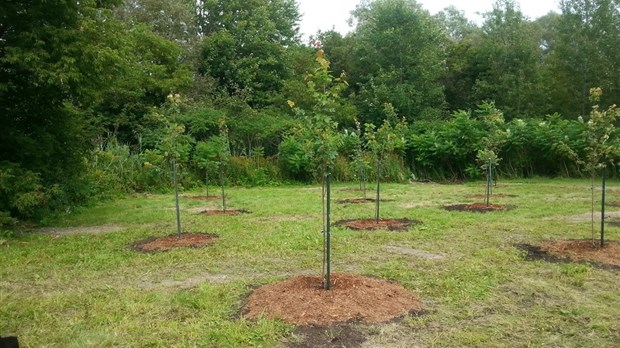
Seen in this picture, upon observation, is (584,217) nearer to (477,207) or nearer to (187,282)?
(477,207)

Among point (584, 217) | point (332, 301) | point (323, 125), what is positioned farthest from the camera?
point (584, 217)

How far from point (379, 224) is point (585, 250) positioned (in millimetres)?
3131

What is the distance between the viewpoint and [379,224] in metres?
8.49

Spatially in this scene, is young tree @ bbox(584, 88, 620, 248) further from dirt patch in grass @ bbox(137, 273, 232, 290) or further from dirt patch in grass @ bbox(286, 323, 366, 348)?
dirt patch in grass @ bbox(137, 273, 232, 290)

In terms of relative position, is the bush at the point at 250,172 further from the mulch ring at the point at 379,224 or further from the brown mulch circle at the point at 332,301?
the brown mulch circle at the point at 332,301

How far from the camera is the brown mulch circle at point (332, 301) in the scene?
418 centimetres

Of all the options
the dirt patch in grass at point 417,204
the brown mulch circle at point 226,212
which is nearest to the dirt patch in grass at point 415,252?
the dirt patch in grass at point 417,204

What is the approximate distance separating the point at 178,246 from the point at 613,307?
16.8 feet

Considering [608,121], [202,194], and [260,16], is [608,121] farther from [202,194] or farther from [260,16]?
[260,16]

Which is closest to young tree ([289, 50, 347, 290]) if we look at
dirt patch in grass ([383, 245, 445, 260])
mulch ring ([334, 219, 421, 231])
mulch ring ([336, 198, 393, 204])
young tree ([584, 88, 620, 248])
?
dirt patch in grass ([383, 245, 445, 260])

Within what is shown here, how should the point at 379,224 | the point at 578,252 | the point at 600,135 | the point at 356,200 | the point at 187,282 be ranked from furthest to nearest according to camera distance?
1. the point at 356,200
2. the point at 379,224
3. the point at 600,135
4. the point at 578,252
5. the point at 187,282

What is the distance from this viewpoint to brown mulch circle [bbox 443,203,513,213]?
9.98 m

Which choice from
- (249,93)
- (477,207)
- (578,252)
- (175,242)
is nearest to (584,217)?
(477,207)

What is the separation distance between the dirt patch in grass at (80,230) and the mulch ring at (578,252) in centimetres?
652
